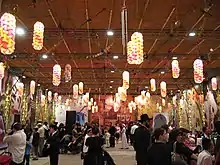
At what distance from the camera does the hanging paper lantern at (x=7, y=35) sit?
235 inches

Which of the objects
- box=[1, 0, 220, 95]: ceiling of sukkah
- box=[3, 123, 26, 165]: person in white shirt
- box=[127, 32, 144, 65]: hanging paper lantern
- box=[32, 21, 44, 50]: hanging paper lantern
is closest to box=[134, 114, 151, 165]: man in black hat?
box=[127, 32, 144, 65]: hanging paper lantern

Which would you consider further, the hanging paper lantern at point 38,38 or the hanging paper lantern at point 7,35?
the hanging paper lantern at point 38,38

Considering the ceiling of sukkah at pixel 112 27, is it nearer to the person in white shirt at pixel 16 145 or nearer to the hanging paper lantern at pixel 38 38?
the hanging paper lantern at pixel 38 38

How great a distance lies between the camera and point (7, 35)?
6.05m

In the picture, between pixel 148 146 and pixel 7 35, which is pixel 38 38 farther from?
pixel 148 146

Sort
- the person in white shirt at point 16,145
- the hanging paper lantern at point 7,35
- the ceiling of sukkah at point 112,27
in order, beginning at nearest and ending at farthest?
the hanging paper lantern at point 7,35 → the person in white shirt at point 16,145 → the ceiling of sukkah at point 112,27

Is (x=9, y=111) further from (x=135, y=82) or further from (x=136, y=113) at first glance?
(x=136, y=113)

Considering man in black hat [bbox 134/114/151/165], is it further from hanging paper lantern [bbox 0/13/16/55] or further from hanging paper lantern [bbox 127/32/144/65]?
hanging paper lantern [bbox 0/13/16/55]

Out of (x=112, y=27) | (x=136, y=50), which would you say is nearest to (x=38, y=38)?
(x=136, y=50)

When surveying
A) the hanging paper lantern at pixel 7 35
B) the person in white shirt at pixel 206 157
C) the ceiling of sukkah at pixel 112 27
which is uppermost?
the ceiling of sukkah at pixel 112 27

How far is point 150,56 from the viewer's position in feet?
47.1

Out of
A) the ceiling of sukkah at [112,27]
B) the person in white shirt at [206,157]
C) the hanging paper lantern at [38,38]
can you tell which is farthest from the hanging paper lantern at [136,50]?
the person in white shirt at [206,157]

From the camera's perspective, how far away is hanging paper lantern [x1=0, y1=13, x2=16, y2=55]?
5.96 meters

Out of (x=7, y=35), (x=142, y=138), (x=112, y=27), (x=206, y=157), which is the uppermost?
(x=112, y=27)
